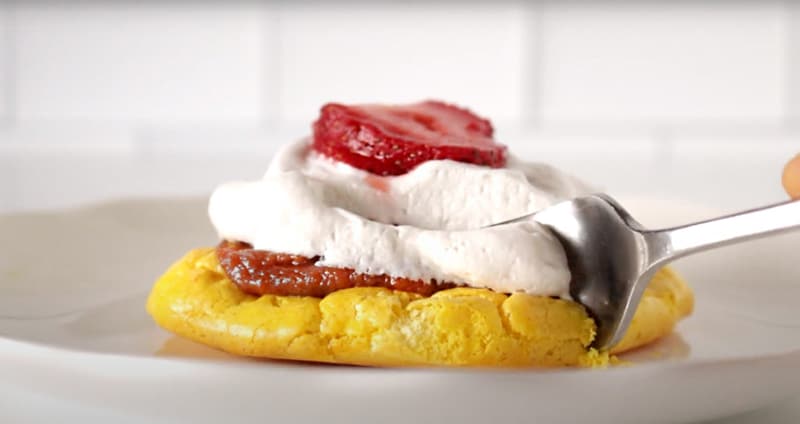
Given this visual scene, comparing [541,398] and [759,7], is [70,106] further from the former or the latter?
[541,398]

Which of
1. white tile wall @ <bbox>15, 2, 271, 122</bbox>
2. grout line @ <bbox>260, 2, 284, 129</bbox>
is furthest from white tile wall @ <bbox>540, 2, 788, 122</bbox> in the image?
white tile wall @ <bbox>15, 2, 271, 122</bbox>

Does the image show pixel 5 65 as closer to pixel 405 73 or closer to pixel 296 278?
pixel 405 73

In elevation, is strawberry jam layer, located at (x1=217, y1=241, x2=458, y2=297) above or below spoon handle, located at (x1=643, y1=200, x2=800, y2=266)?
below

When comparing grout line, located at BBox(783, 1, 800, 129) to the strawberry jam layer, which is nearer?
the strawberry jam layer

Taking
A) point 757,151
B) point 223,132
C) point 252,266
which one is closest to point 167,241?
point 252,266

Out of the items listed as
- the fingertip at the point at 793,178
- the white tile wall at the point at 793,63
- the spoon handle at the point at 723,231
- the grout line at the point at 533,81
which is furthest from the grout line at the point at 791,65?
the spoon handle at the point at 723,231

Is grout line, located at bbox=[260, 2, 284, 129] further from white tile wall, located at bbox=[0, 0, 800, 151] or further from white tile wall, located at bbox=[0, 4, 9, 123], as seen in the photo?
white tile wall, located at bbox=[0, 4, 9, 123]
